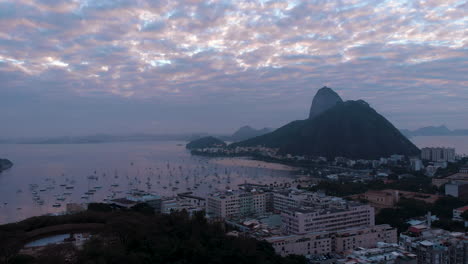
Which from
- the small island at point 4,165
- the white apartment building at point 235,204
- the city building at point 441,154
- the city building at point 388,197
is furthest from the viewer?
the city building at point 441,154

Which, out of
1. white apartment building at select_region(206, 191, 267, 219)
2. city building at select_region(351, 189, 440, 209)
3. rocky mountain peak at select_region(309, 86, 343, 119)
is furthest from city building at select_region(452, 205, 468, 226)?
rocky mountain peak at select_region(309, 86, 343, 119)

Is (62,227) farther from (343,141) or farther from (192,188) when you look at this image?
(343,141)

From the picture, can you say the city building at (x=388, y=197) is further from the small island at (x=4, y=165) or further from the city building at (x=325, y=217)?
the small island at (x=4, y=165)

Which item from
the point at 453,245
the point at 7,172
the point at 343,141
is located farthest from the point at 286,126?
the point at 453,245

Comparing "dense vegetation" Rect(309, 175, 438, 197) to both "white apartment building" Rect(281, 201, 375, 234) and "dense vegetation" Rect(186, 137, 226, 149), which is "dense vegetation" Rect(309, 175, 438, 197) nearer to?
"white apartment building" Rect(281, 201, 375, 234)

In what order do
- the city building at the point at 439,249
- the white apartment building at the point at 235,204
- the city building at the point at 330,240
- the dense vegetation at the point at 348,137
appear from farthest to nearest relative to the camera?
1. the dense vegetation at the point at 348,137
2. the white apartment building at the point at 235,204
3. the city building at the point at 330,240
4. the city building at the point at 439,249

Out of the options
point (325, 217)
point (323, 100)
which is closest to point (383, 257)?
point (325, 217)

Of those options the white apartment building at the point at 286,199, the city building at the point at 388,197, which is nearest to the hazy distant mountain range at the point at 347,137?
the city building at the point at 388,197
